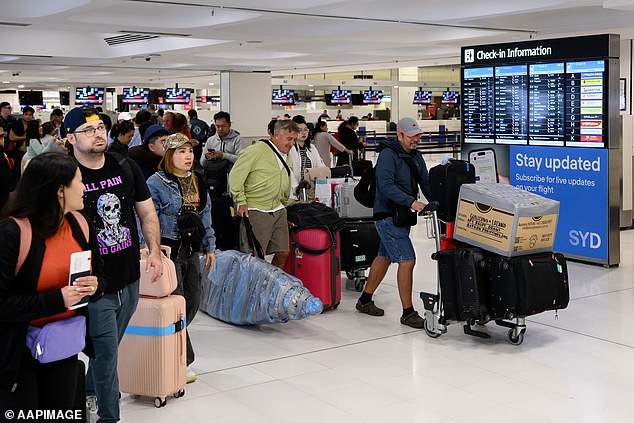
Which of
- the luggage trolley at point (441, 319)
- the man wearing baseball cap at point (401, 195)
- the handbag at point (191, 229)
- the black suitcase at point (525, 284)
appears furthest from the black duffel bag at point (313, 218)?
the handbag at point (191, 229)

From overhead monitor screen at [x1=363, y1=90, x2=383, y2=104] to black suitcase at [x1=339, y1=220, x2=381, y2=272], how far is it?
110 feet

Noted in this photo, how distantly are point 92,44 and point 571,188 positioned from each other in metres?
11.9

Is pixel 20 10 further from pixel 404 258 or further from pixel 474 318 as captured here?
pixel 474 318

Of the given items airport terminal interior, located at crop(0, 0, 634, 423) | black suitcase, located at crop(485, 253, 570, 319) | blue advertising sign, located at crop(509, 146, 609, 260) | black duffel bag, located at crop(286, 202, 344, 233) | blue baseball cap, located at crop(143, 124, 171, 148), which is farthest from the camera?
blue advertising sign, located at crop(509, 146, 609, 260)

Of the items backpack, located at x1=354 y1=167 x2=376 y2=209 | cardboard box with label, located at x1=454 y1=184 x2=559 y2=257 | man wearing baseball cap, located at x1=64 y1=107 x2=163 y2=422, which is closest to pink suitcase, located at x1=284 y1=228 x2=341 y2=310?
backpack, located at x1=354 y1=167 x2=376 y2=209

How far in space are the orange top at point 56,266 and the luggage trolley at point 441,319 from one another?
3.46 metres

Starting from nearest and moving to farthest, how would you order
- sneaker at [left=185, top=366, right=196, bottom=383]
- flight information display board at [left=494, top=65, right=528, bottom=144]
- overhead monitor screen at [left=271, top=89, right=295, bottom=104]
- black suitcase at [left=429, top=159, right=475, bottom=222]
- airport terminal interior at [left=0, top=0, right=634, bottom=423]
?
airport terminal interior at [left=0, top=0, right=634, bottom=423]
sneaker at [left=185, top=366, right=196, bottom=383]
black suitcase at [left=429, top=159, right=475, bottom=222]
flight information display board at [left=494, top=65, right=528, bottom=144]
overhead monitor screen at [left=271, top=89, right=295, bottom=104]

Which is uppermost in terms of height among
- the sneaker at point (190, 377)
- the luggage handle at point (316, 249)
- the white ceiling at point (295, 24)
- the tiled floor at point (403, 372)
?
the white ceiling at point (295, 24)

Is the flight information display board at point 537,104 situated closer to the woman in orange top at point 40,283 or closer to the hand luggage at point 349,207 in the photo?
the hand luggage at point 349,207

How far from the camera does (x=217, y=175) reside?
1034 centimetres

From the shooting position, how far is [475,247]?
639 centimetres

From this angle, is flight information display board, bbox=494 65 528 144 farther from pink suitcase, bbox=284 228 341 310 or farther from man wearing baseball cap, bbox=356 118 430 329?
pink suitcase, bbox=284 228 341 310

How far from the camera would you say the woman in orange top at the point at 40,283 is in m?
3.03

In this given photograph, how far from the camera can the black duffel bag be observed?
288 inches
